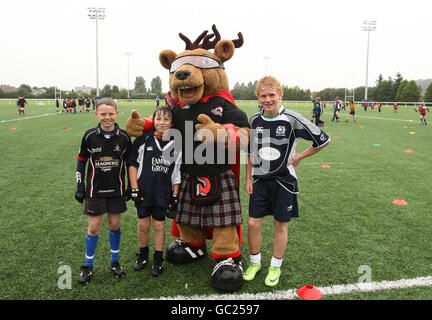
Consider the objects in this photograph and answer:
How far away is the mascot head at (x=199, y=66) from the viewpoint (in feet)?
10.0

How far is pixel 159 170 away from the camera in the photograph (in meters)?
3.12

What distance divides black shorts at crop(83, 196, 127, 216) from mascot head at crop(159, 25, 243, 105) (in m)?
1.17

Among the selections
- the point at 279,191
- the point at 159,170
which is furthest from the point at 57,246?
the point at 279,191

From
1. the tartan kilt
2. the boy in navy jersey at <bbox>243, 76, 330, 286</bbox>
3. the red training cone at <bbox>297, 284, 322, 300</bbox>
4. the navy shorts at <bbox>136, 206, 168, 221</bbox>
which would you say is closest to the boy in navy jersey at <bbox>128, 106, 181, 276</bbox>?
the navy shorts at <bbox>136, 206, 168, 221</bbox>

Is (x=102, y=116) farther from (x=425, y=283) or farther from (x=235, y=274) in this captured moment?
(x=425, y=283)

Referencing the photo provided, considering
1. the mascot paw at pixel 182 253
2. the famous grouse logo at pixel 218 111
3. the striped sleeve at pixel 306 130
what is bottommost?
the mascot paw at pixel 182 253

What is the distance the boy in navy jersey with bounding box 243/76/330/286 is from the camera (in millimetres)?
2973

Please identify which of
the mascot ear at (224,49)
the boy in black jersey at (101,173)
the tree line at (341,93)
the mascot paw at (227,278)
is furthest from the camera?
the tree line at (341,93)

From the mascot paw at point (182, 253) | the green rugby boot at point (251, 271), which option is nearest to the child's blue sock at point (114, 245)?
the mascot paw at point (182, 253)

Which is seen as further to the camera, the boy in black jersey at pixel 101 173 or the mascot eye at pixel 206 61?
the mascot eye at pixel 206 61

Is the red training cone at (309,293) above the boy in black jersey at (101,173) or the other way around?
the other way around

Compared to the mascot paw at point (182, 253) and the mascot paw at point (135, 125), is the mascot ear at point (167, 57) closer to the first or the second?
the mascot paw at point (135, 125)
